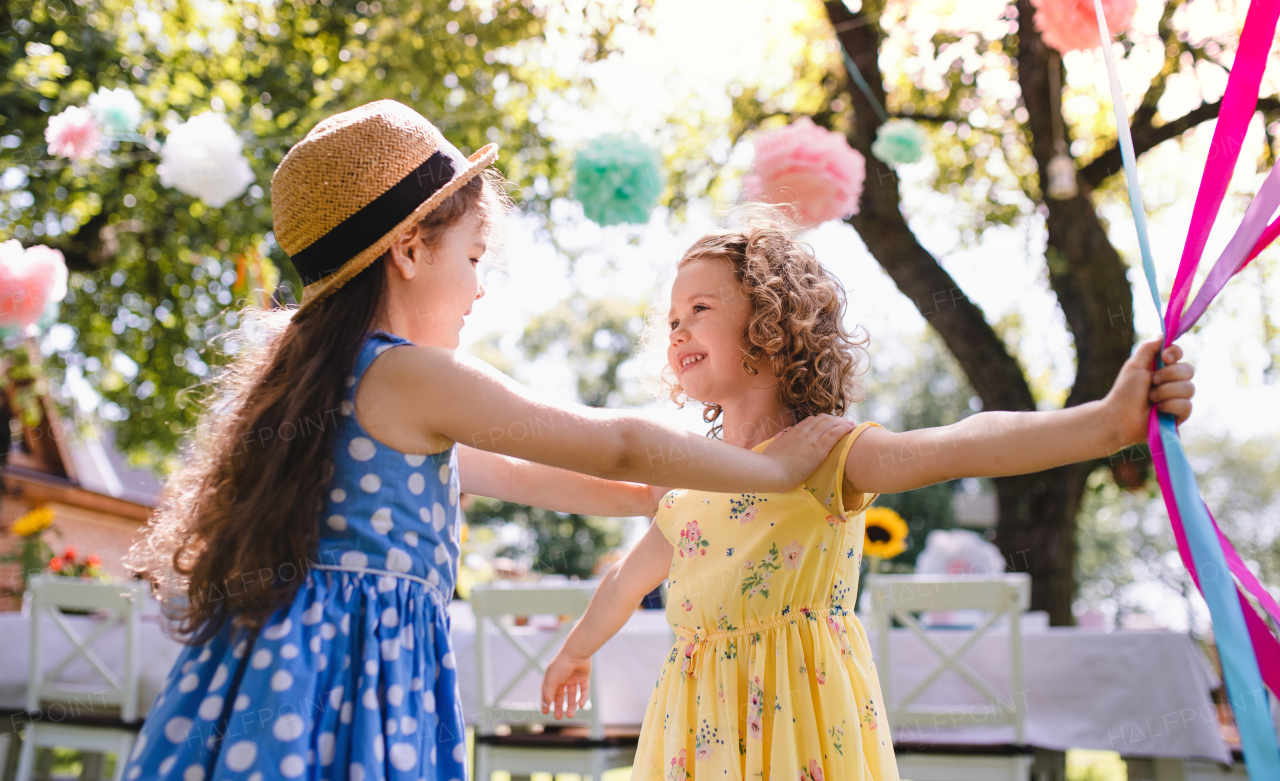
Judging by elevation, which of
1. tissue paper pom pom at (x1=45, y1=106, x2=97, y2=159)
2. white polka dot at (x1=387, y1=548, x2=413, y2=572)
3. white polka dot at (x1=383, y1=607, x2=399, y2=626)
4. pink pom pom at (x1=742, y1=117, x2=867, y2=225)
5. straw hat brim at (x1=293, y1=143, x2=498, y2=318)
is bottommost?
white polka dot at (x1=383, y1=607, x2=399, y2=626)

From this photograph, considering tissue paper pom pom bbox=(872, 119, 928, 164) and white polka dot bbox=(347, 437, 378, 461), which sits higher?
tissue paper pom pom bbox=(872, 119, 928, 164)

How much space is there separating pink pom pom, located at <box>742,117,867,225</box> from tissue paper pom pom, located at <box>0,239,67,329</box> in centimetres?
295

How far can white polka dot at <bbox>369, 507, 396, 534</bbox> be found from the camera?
109 centimetres

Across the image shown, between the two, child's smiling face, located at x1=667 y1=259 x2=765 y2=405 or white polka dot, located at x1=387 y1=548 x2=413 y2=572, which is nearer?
white polka dot, located at x1=387 y1=548 x2=413 y2=572

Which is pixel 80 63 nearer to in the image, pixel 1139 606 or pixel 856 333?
pixel 856 333

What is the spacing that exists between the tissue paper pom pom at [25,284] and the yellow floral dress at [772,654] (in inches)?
135

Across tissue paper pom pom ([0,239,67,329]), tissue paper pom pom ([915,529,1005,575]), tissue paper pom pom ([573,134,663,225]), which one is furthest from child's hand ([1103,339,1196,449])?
tissue paper pom pom ([915,529,1005,575])

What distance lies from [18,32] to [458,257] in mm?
5171

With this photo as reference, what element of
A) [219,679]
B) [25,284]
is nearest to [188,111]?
[25,284]

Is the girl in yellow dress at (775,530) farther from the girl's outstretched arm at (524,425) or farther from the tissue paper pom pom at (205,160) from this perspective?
the tissue paper pom pom at (205,160)

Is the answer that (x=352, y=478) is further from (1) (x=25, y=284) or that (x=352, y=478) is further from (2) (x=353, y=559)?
(1) (x=25, y=284)

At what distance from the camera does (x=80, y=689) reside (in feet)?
11.4

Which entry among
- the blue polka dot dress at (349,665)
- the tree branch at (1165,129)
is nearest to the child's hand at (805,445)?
the blue polka dot dress at (349,665)

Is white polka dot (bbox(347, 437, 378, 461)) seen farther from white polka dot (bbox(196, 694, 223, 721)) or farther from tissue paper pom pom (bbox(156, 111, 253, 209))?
tissue paper pom pom (bbox(156, 111, 253, 209))
